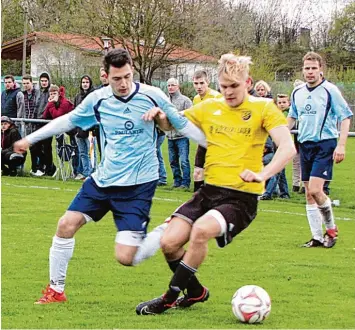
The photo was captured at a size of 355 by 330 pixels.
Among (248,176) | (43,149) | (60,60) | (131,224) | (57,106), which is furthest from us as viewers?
(60,60)

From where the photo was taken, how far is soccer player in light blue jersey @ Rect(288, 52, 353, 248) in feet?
33.1

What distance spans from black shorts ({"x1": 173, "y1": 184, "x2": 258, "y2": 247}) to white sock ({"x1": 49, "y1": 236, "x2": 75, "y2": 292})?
0.97m

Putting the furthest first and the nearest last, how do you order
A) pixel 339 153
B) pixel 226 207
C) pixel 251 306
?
pixel 339 153 < pixel 226 207 < pixel 251 306

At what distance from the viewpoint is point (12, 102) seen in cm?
1894

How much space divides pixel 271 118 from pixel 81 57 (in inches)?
1500

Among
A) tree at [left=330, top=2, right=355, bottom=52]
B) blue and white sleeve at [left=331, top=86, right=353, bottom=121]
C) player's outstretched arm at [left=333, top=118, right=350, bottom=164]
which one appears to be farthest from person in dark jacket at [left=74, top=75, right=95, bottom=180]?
tree at [left=330, top=2, right=355, bottom=52]

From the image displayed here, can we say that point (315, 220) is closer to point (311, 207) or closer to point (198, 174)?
point (311, 207)

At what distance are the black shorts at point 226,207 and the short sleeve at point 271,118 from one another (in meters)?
0.56

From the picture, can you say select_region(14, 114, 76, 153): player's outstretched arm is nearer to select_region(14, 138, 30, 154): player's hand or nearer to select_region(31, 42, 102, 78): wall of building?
select_region(14, 138, 30, 154): player's hand

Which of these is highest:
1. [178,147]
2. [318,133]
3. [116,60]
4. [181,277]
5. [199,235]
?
[116,60]

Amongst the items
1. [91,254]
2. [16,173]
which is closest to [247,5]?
[16,173]

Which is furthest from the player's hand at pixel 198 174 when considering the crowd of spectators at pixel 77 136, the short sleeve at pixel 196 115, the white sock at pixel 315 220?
the short sleeve at pixel 196 115

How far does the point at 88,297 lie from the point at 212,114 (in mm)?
1834

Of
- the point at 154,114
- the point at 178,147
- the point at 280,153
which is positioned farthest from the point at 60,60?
the point at 280,153
